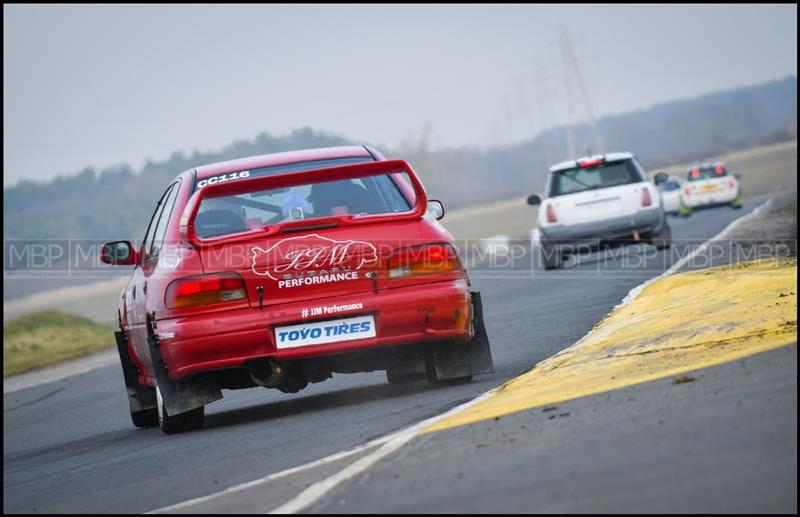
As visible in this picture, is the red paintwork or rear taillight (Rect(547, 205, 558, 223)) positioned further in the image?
rear taillight (Rect(547, 205, 558, 223))

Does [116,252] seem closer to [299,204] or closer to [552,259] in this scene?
[299,204]

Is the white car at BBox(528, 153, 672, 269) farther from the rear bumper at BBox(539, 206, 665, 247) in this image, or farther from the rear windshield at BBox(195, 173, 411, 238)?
the rear windshield at BBox(195, 173, 411, 238)

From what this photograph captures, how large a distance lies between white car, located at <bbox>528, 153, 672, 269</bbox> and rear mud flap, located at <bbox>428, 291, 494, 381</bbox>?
47.0 feet

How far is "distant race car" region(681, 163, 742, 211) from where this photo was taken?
45.4m

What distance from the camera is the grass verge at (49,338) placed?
96.7 ft

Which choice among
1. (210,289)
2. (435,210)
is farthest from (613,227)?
(210,289)

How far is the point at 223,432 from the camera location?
8859 mm

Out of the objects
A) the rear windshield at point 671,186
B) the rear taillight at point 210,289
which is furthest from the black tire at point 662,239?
the rear windshield at point 671,186

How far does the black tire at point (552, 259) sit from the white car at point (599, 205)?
0.33m

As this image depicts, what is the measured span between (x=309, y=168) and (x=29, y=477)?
266 centimetres

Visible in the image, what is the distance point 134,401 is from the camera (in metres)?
10.2

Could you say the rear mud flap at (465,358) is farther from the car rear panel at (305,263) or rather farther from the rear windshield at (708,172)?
the rear windshield at (708,172)

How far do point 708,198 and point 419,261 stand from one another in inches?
1507

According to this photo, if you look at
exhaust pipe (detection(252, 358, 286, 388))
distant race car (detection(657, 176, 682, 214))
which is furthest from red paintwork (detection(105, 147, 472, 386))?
distant race car (detection(657, 176, 682, 214))
